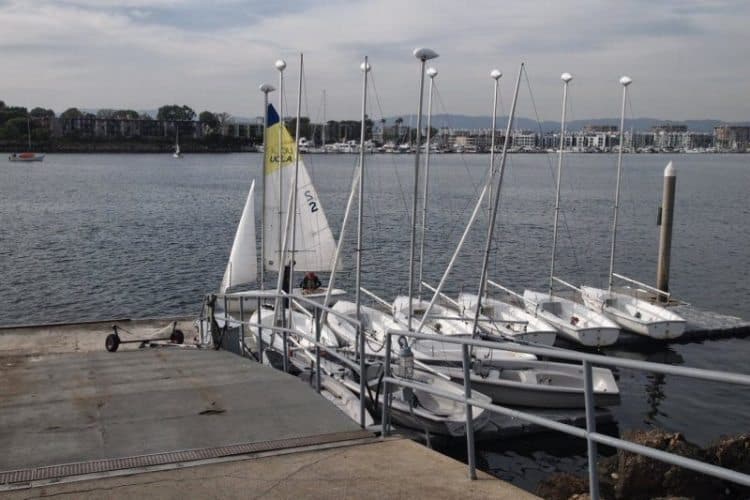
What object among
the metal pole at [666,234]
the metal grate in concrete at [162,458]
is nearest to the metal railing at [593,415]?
the metal grate in concrete at [162,458]

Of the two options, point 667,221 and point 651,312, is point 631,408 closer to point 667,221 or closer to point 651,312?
point 651,312

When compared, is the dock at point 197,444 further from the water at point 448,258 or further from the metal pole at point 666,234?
the metal pole at point 666,234


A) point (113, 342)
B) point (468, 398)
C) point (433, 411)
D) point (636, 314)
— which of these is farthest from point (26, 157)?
point (468, 398)

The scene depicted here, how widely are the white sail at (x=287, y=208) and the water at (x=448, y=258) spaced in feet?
22.6

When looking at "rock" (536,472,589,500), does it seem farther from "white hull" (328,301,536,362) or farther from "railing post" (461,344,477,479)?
"railing post" (461,344,477,479)

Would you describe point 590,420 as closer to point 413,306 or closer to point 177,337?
point 177,337

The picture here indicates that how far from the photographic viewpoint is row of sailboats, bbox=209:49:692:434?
1889 centimetres

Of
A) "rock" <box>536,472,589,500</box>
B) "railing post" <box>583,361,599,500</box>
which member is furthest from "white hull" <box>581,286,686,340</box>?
"railing post" <box>583,361,599,500</box>

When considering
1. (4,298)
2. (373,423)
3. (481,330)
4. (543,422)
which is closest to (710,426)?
(481,330)

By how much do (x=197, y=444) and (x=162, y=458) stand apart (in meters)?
0.42

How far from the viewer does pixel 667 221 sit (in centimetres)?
3095

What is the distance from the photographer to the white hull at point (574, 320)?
80.8 ft

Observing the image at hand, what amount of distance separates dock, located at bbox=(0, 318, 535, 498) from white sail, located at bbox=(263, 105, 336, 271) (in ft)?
50.9

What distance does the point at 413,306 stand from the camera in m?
24.9
